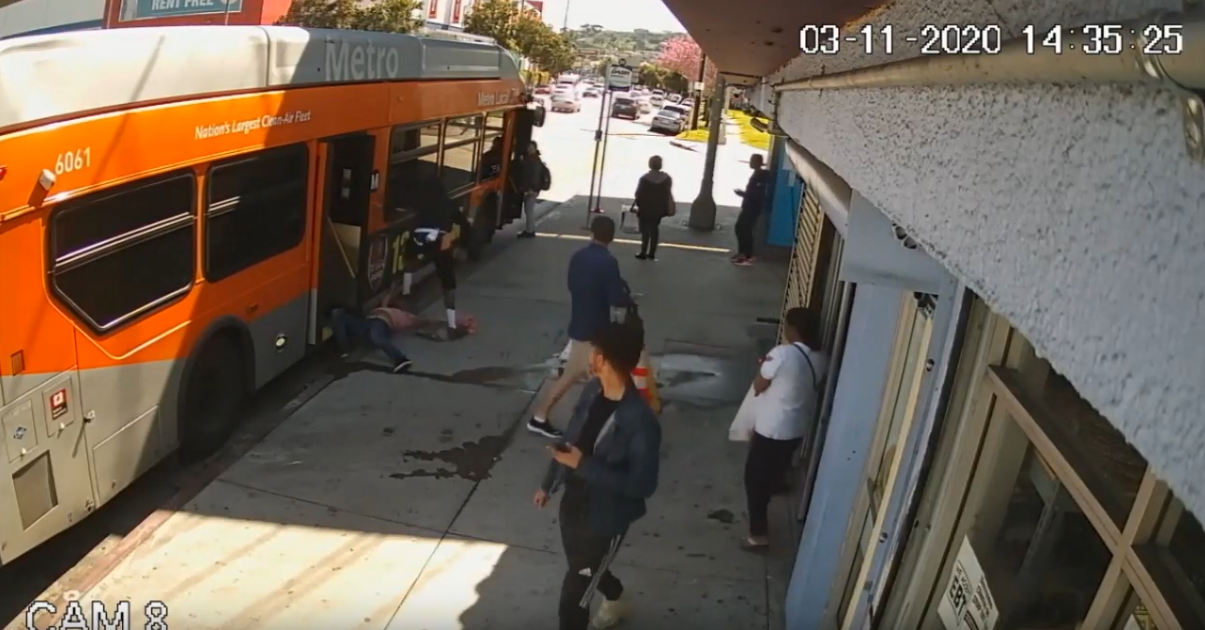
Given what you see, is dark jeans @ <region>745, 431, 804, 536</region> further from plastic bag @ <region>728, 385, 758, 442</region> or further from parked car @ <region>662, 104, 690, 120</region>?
parked car @ <region>662, 104, 690, 120</region>

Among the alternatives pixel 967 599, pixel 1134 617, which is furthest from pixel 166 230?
pixel 1134 617

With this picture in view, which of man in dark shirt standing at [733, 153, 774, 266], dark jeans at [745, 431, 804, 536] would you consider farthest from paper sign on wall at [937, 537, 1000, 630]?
man in dark shirt standing at [733, 153, 774, 266]

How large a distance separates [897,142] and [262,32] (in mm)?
6033

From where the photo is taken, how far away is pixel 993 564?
2.88 m

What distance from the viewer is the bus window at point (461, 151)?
40.3 feet

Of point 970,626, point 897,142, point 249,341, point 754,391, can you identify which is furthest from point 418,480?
point 897,142

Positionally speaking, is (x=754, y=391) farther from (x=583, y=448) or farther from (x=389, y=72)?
(x=389, y=72)

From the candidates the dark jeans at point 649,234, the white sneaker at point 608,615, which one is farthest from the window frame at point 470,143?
the white sneaker at point 608,615

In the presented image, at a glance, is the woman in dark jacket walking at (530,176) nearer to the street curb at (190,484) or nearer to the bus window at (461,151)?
the bus window at (461,151)

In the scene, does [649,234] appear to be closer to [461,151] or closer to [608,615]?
[461,151]

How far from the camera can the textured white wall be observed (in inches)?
37.0

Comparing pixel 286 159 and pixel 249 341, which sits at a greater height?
pixel 286 159

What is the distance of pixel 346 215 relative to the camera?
30.5ft

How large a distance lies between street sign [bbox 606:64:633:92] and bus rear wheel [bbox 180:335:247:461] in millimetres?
10460
